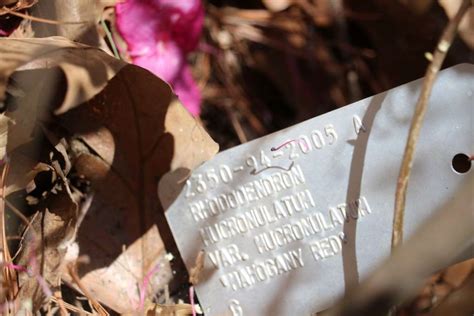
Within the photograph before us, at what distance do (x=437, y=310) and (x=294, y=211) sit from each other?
208 mm

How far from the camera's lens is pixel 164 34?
1.01 metres

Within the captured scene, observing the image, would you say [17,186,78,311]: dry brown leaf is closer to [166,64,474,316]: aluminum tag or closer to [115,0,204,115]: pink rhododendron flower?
[166,64,474,316]: aluminum tag

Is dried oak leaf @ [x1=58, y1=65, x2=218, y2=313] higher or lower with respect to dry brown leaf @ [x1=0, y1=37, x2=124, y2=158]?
lower

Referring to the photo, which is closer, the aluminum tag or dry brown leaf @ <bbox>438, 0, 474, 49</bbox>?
the aluminum tag

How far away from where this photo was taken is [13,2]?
875 millimetres

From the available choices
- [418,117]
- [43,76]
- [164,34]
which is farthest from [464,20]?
[43,76]

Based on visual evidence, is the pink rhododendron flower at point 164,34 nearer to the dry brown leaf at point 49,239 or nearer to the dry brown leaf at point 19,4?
the dry brown leaf at point 19,4

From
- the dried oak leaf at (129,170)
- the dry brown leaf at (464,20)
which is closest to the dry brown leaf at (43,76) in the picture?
the dried oak leaf at (129,170)

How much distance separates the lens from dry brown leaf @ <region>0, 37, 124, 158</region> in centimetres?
75

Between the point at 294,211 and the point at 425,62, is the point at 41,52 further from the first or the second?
the point at 425,62

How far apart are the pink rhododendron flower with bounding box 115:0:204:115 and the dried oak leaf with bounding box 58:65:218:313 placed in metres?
0.12

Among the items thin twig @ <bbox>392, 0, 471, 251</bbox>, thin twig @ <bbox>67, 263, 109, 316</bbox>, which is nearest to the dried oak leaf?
thin twig @ <bbox>67, 263, 109, 316</bbox>

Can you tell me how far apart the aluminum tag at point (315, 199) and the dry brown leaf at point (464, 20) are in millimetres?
190

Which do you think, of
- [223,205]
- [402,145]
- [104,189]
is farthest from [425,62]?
[104,189]
